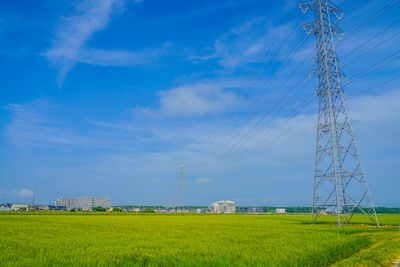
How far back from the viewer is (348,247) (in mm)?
14898

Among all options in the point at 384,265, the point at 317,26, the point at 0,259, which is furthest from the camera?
the point at 317,26

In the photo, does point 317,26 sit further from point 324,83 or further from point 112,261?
point 112,261

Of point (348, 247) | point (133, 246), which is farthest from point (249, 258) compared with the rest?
point (348, 247)

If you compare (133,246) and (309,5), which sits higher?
(309,5)

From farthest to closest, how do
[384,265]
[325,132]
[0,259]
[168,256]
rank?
[325,132], [168,256], [0,259], [384,265]

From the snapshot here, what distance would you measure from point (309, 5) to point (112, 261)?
3742 centimetres

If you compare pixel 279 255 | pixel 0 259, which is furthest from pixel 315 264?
pixel 0 259

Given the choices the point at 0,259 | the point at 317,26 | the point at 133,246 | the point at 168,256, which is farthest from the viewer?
the point at 317,26

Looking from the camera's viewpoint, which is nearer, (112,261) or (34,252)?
(112,261)

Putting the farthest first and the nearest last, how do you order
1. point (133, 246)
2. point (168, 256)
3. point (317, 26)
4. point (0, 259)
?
point (317, 26) < point (133, 246) < point (168, 256) < point (0, 259)

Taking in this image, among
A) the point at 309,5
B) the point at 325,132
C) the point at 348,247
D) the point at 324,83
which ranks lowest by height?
the point at 348,247

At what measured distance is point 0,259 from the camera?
10258 mm

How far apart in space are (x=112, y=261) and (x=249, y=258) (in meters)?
5.56

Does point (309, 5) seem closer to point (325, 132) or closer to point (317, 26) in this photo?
point (317, 26)
